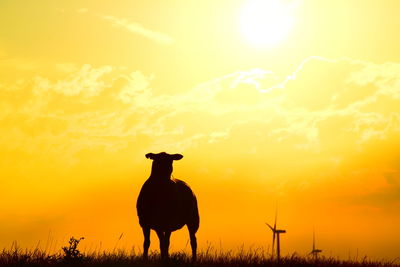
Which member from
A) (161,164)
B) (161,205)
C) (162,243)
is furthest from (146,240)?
(161,164)

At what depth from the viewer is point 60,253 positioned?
15.5m

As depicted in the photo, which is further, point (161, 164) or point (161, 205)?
point (161, 164)

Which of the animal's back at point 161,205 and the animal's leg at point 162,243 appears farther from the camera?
the animal's back at point 161,205

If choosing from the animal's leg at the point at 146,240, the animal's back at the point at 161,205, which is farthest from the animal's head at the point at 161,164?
the animal's leg at the point at 146,240

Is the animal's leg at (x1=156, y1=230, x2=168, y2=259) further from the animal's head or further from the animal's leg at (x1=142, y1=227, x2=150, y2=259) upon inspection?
the animal's head

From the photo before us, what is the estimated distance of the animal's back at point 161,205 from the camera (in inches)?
746

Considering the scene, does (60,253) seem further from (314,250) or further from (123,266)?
(314,250)

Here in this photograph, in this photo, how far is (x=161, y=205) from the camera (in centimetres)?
1898

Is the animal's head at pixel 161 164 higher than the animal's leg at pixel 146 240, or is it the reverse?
the animal's head at pixel 161 164

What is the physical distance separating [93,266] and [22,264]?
1821 mm

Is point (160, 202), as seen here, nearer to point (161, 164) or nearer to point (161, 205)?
point (161, 205)

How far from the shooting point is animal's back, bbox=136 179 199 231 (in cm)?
1895

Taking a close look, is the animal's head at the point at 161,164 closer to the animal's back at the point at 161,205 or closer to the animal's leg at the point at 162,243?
the animal's back at the point at 161,205

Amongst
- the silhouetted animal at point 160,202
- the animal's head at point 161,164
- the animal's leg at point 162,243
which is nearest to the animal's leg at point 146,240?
the silhouetted animal at point 160,202
